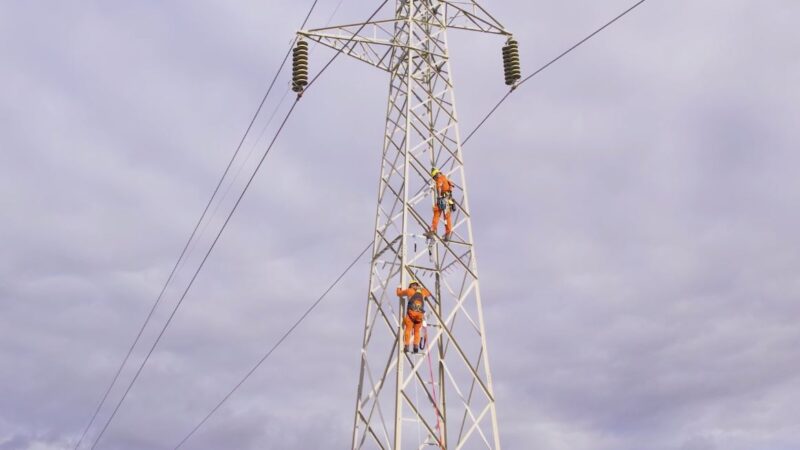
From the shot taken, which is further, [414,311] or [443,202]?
[443,202]

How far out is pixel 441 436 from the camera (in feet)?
58.3

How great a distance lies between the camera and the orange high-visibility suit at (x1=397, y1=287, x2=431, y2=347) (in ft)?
58.0

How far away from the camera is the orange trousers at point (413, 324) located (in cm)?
1767

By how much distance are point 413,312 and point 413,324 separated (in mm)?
339

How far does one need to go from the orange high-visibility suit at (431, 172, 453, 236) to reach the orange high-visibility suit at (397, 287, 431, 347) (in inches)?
85.1

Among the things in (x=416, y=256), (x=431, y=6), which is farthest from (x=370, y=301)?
(x=431, y=6)

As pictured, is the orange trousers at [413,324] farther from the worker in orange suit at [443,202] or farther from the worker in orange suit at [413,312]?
the worker in orange suit at [443,202]

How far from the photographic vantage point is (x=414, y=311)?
17641mm

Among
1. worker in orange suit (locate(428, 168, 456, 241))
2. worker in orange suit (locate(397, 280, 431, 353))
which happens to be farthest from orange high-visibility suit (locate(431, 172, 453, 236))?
worker in orange suit (locate(397, 280, 431, 353))

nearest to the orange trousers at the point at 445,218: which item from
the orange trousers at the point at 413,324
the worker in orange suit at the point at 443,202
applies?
the worker in orange suit at the point at 443,202

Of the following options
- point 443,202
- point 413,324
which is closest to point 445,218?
point 443,202

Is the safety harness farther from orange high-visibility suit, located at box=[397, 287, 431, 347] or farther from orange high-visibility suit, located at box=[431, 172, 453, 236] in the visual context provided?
orange high-visibility suit, located at box=[397, 287, 431, 347]

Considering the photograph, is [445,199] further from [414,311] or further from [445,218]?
[414,311]

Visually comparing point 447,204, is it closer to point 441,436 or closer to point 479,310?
point 479,310
